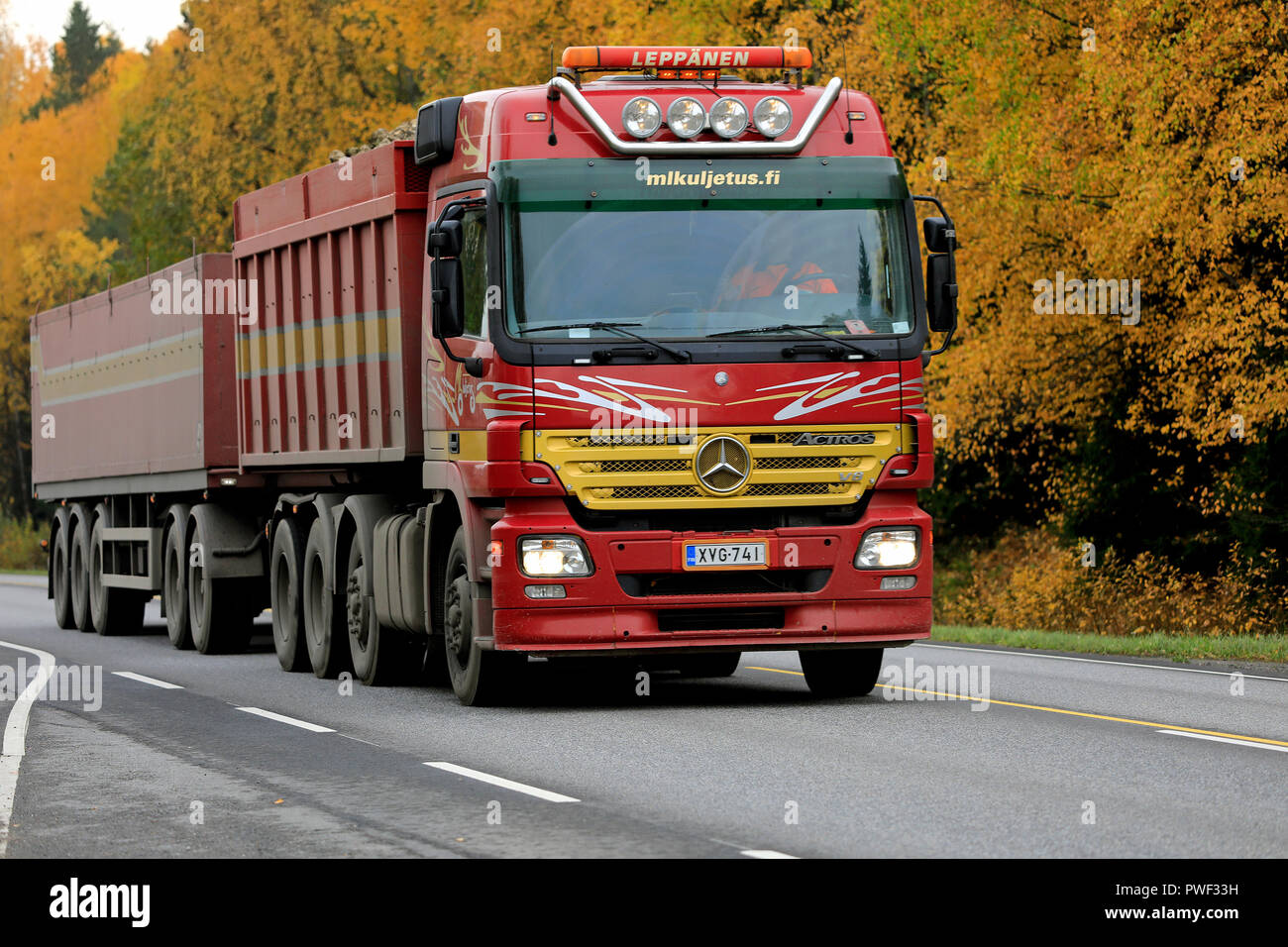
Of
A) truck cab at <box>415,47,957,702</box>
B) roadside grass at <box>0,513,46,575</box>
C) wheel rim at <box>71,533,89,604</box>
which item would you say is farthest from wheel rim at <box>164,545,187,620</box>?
roadside grass at <box>0,513,46,575</box>

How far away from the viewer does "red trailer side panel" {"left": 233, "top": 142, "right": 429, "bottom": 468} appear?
603 inches

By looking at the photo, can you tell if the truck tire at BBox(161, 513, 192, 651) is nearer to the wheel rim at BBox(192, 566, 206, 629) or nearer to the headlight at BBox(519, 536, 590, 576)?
the wheel rim at BBox(192, 566, 206, 629)

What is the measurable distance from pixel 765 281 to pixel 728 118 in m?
1.11

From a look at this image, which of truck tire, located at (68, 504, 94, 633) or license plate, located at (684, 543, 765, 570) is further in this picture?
truck tire, located at (68, 504, 94, 633)

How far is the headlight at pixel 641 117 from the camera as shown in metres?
13.6

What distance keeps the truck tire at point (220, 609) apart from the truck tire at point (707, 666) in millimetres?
5070

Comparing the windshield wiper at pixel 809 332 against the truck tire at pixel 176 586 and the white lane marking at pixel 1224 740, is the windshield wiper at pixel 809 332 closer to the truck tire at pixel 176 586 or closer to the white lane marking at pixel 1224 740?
the white lane marking at pixel 1224 740

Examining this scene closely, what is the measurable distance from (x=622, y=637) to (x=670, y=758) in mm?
2085

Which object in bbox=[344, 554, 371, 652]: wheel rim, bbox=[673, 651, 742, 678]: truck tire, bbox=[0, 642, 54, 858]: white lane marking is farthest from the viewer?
bbox=[673, 651, 742, 678]: truck tire

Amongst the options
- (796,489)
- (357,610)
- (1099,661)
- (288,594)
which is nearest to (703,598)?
(796,489)

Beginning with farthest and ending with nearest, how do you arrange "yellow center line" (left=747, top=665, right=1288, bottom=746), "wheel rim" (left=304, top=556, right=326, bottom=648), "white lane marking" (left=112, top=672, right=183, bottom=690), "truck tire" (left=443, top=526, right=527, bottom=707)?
"wheel rim" (left=304, top=556, right=326, bottom=648)
"white lane marking" (left=112, top=672, right=183, bottom=690)
"truck tire" (left=443, top=526, right=527, bottom=707)
"yellow center line" (left=747, top=665, right=1288, bottom=746)

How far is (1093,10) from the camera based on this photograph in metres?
26.2

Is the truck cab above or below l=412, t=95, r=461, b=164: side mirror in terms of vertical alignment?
below
